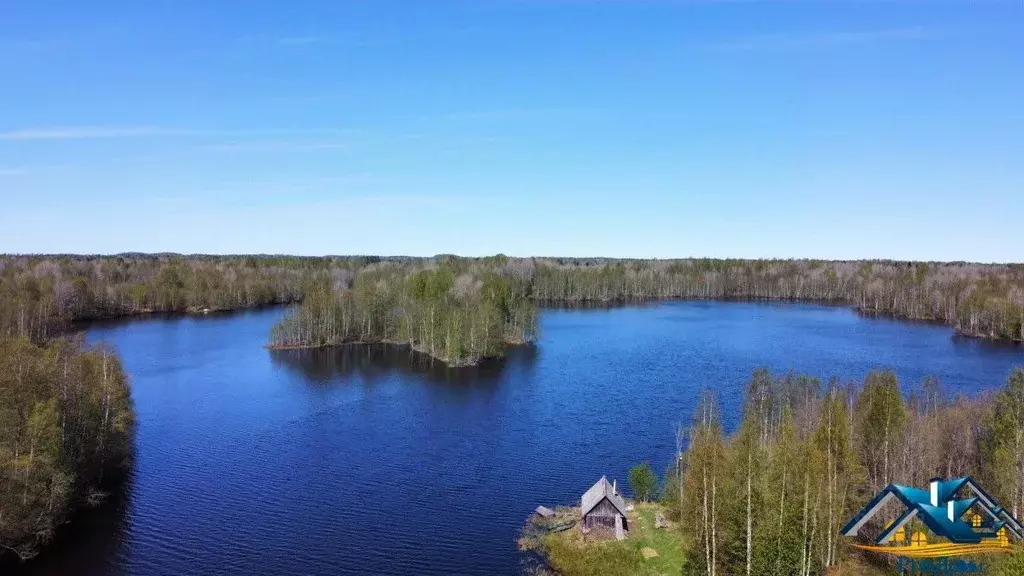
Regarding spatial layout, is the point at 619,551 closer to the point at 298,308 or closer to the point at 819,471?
the point at 819,471

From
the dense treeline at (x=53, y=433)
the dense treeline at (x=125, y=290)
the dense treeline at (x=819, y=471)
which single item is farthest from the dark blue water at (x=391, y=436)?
the dense treeline at (x=125, y=290)

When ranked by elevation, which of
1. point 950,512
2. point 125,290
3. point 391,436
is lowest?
point 391,436

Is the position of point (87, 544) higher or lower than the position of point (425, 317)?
lower

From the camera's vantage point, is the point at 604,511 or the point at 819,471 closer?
the point at 819,471

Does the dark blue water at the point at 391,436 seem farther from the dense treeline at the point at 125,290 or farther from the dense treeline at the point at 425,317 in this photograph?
the dense treeline at the point at 125,290

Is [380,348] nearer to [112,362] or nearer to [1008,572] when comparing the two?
[112,362]

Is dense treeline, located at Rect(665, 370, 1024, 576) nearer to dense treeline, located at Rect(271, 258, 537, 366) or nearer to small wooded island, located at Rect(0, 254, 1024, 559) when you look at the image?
small wooded island, located at Rect(0, 254, 1024, 559)

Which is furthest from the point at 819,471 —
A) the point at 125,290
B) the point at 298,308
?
the point at 125,290
